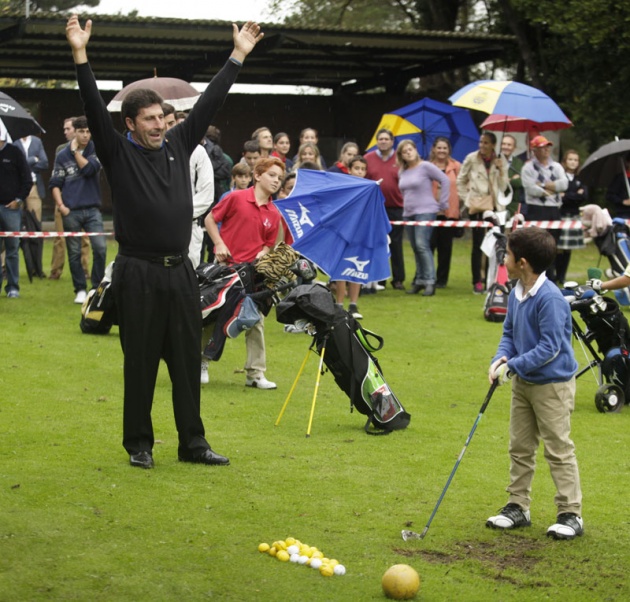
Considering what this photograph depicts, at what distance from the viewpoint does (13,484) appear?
652cm

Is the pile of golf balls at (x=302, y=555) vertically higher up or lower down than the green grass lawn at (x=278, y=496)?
higher up

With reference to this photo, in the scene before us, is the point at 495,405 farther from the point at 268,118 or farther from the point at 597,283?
the point at 268,118

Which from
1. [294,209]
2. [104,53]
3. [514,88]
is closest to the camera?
[294,209]

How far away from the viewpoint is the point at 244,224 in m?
9.77

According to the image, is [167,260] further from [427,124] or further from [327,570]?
[427,124]

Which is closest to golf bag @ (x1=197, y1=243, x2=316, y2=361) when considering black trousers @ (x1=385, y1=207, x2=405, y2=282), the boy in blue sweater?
the boy in blue sweater

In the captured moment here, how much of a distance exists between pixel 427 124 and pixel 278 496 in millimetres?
14678

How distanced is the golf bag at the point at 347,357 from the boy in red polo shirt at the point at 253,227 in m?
1.37

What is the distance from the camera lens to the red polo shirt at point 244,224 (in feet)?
32.0

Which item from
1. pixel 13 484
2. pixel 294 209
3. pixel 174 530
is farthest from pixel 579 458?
pixel 294 209

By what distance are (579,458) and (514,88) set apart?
881 centimetres

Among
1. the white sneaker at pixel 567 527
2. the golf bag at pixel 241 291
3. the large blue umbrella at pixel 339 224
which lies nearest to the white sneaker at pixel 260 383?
the golf bag at pixel 241 291

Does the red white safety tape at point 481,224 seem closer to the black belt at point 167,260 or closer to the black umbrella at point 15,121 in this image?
the black umbrella at point 15,121

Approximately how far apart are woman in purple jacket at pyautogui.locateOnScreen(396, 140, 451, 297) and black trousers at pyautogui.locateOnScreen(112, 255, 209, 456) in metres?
9.05
